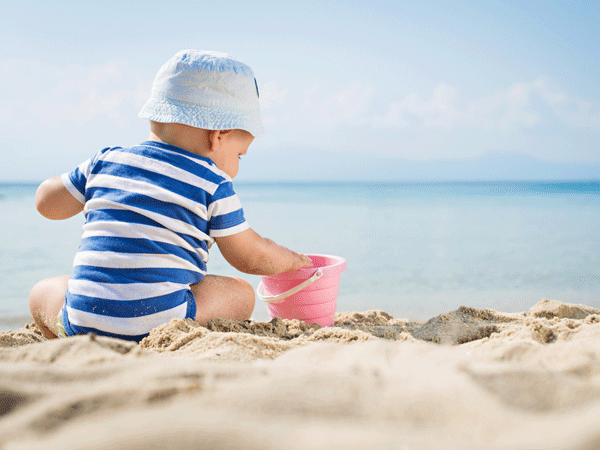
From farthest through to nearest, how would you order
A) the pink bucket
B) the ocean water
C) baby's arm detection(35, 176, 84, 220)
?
1. the ocean water
2. the pink bucket
3. baby's arm detection(35, 176, 84, 220)

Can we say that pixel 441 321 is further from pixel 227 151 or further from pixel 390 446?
pixel 390 446

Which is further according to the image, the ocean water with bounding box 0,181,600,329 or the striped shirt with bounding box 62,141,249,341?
the ocean water with bounding box 0,181,600,329

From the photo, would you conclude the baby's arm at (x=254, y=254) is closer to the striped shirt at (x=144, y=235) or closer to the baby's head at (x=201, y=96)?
the striped shirt at (x=144, y=235)

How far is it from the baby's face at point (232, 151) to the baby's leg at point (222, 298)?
1.40 ft

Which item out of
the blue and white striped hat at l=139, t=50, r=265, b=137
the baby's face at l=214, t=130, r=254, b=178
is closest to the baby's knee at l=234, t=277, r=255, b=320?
the baby's face at l=214, t=130, r=254, b=178

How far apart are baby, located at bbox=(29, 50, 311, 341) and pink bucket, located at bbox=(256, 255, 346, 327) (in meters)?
0.15

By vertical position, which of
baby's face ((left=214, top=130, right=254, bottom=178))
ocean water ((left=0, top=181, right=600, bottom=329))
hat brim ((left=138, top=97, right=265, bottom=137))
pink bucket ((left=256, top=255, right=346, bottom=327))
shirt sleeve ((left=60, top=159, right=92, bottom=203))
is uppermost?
hat brim ((left=138, top=97, right=265, bottom=137))

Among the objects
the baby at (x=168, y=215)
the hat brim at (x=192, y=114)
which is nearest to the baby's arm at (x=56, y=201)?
the baby at (x=168, y=215)

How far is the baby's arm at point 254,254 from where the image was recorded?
1.63m

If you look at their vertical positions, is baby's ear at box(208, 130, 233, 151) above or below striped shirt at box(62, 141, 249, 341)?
above

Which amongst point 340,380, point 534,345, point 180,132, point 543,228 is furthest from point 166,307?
point 543,228

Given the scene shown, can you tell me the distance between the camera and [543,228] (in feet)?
20.2

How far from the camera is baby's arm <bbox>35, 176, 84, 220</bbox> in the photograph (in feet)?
5.80

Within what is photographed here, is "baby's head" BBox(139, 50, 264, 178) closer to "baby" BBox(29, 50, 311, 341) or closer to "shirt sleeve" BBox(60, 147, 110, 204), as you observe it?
"baby" BBox(29, 50, 311, 341)
